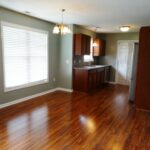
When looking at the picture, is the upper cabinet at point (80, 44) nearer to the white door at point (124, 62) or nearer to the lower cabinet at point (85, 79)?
the lower cabinet at point (85, 79)

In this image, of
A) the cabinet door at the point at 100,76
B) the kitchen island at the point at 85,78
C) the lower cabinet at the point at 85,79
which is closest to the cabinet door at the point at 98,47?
the cabinet door at the point at 100,76

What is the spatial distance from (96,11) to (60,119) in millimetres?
2703

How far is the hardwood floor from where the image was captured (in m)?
2.47

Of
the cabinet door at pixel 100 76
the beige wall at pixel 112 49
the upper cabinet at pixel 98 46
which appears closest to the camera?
the cabinet door at pixel 100 76

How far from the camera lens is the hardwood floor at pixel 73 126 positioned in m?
2.47

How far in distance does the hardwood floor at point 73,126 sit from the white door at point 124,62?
286cm

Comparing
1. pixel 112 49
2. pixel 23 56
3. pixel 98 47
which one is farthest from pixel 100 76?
pixel 23 56

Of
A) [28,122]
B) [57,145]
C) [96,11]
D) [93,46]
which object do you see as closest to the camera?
[57,145]

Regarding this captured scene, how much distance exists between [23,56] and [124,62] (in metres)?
4.80

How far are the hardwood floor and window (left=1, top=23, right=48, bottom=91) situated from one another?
70cm

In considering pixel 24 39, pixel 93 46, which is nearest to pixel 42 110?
pixel 24 39

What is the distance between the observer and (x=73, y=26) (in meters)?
5.45

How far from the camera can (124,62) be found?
731 cm

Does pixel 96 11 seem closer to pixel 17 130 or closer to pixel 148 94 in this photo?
pixel 148 94
